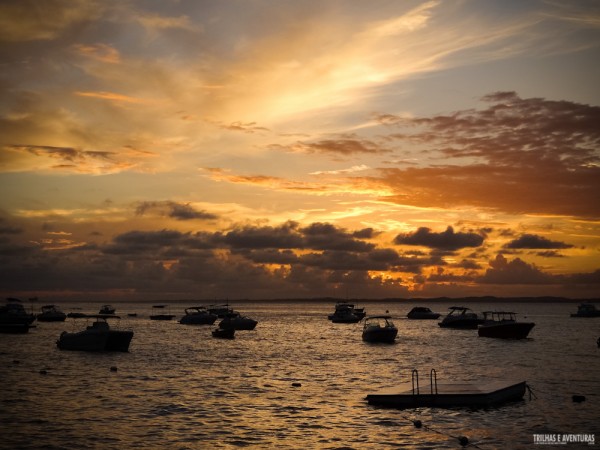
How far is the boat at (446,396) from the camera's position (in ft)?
117

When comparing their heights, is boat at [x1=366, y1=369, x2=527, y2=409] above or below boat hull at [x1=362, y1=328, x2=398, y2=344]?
above

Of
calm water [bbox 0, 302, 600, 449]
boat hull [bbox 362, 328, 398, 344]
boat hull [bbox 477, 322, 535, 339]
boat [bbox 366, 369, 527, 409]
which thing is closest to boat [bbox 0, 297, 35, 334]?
calm water [bbox 0, 302, 600, 449]

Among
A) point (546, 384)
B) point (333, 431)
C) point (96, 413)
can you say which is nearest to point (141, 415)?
point (96, 413)

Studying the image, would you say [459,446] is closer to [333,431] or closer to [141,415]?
Result: [333,431]

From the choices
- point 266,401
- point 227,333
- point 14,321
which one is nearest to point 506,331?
point 227,333

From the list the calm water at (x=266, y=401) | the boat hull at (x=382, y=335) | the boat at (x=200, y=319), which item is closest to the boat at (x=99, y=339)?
the calm water at (x=266, y=401)

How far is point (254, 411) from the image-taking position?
35875 millimetres

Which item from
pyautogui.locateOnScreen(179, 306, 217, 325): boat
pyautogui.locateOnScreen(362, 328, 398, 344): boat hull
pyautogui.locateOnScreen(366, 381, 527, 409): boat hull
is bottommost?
pyautogui.locateOnScreen(179, 306, 217, 325): boat

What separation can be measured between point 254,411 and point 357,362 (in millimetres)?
29624

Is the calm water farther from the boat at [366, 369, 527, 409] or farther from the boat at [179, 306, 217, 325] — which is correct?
the boat at [179, 306, 217, 325]

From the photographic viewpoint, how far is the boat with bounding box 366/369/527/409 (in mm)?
35719

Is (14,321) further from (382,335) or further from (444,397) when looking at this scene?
(444,397)

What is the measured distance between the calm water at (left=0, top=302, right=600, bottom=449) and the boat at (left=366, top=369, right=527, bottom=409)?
2.28 feet

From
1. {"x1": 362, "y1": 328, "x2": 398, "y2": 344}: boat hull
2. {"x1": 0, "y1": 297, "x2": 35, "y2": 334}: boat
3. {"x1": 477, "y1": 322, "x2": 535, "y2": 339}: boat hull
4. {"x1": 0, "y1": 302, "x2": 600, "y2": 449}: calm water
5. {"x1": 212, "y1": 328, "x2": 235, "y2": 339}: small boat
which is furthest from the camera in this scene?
{"x1": 0, "y1": 297, "x2": 35, "y2": 334}: boat
